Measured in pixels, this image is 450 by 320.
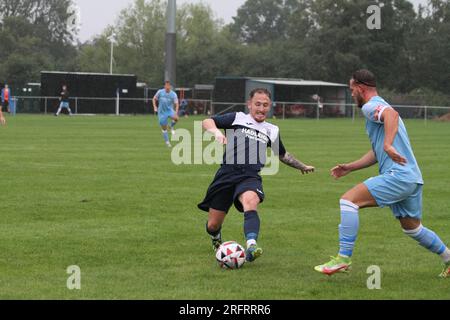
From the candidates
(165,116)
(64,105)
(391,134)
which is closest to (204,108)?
(64,105)

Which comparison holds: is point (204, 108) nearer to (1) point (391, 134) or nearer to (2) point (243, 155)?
(2) point (243, 155)

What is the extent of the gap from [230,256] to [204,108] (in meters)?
61.7

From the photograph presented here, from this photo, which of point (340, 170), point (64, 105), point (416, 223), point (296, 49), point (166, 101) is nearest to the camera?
point (416, 223)

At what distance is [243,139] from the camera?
9883 mm

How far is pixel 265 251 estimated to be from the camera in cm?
1048

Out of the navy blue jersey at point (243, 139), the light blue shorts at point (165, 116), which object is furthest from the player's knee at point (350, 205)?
the light blue shorts at point (165, 116)

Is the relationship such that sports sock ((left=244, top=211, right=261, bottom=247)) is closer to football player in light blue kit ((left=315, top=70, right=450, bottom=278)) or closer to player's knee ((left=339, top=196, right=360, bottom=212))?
football player in light blue kit ((left=315, top=70, right=450, bottom=278))

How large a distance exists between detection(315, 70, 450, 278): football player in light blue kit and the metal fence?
54510mm

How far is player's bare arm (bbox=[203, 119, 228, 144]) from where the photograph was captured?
902 centimetres

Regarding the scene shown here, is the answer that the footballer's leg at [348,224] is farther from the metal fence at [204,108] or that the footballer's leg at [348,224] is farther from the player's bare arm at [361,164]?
the metal fence at [204,108]

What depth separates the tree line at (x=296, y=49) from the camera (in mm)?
83438

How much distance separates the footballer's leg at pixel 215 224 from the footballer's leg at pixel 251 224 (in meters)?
0.42

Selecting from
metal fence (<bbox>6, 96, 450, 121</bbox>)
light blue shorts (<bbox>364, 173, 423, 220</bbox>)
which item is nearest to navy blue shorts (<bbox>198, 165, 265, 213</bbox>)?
light blue shorts (<bbox>364, 173, 423, 220</bbox>)
